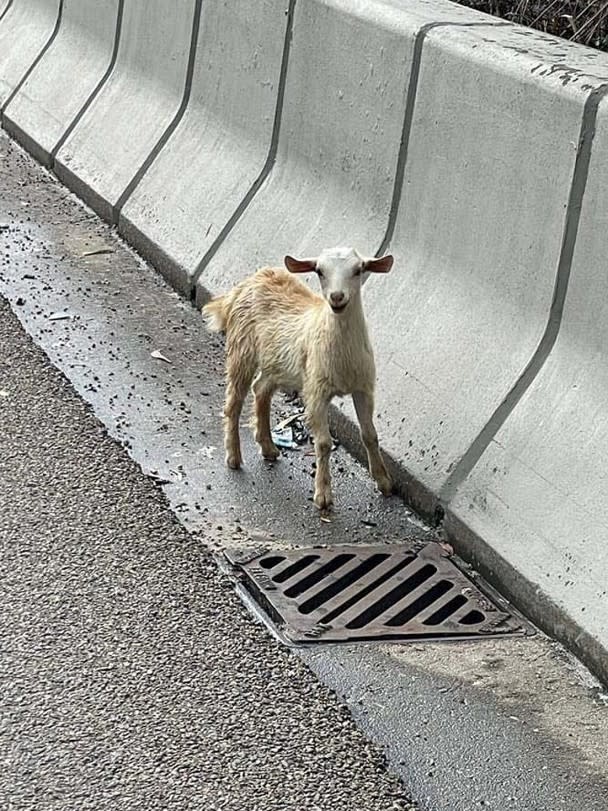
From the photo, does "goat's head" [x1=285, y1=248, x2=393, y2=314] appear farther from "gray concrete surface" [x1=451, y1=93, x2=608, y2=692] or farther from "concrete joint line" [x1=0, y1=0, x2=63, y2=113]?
"concrete joint line" [x1=0, y1=0, x2=63, y2=113]

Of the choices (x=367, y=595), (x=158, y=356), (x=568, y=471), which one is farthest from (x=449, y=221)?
(x=158, y=356)

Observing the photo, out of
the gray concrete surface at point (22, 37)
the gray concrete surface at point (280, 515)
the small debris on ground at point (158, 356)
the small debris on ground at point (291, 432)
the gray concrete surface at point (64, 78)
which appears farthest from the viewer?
the gray concrete surface at point (22, 37)

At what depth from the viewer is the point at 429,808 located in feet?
12.9

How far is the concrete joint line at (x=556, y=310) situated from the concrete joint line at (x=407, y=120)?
1185mm

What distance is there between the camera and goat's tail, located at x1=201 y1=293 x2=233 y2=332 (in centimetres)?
614

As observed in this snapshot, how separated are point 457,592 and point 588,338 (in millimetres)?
863

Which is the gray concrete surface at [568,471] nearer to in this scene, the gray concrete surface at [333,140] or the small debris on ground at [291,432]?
the small debris on ground at [291,432]

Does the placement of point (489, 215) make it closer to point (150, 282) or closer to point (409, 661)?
point (409, 661)

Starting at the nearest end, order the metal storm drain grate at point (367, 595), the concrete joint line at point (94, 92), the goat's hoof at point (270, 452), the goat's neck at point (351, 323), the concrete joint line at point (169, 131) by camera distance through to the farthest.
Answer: the metal storm drain grate at point (367, 595), the goat's neck at point (351, 323), the goat's hoof at point (270, 452), the concrete joint line at point (169, 131), the concrete joint line at point (94, 92)

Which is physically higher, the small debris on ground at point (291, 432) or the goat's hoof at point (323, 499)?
the goat's hoof at point (323, 499)

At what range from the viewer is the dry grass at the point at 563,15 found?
24.3 feet

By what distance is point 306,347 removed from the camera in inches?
224

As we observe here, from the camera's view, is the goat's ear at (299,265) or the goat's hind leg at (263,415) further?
the goat's hind leg at (263,415)

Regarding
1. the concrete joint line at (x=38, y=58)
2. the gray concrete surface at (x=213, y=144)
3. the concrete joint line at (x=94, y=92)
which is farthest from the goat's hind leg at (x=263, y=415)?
the concrete joint line at (x=38, y=58)
